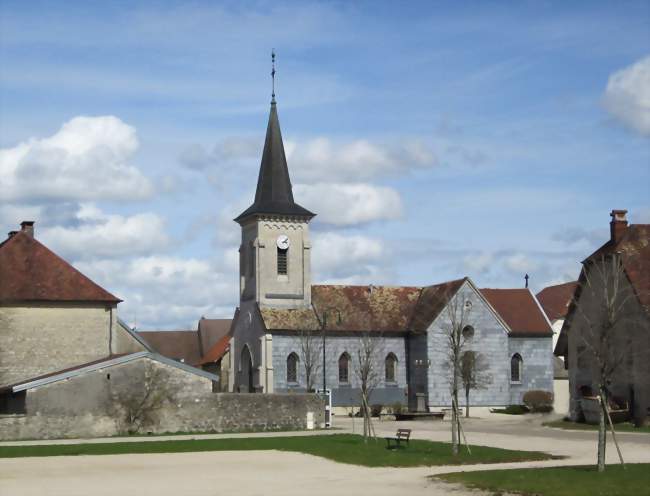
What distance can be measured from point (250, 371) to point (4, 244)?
A: 23.6 meters

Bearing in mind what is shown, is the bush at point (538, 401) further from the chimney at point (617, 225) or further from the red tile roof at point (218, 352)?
the red tile roof at point (218, 352)

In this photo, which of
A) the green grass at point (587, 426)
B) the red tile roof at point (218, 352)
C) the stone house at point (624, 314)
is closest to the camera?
the green grass at point (587, 426)

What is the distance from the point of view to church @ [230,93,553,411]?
7350 cm

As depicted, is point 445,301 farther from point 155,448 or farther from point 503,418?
point 155,448

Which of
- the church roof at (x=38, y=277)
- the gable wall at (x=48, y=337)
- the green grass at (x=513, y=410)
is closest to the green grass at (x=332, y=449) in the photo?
the gable wall at (x=48, y=337)

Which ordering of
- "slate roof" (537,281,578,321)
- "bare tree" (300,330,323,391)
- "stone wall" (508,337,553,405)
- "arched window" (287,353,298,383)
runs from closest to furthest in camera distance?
"bare tree" (300,330,323,391), "arched window" (287,353,298,383), "stone wall" (508,337,553,405), "slate roof" (537,281,578,321)

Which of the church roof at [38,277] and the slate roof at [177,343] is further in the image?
the slate roof at [177,343]

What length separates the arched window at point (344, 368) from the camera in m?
74.6

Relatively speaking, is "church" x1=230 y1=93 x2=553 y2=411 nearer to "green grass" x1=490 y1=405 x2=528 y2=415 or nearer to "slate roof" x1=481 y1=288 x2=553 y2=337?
"slate roof" x1=481 y1=288 x2=553 y2=337

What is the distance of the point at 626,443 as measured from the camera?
3856cm

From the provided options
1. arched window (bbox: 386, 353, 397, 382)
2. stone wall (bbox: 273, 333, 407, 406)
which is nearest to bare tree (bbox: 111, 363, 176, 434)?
stone wall (bbox: 273, 333, 407, 406)

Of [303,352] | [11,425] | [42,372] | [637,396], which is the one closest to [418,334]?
[303,352]

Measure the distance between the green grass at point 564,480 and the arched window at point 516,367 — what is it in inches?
1893

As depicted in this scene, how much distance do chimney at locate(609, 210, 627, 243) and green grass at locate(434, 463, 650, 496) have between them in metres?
31.5
